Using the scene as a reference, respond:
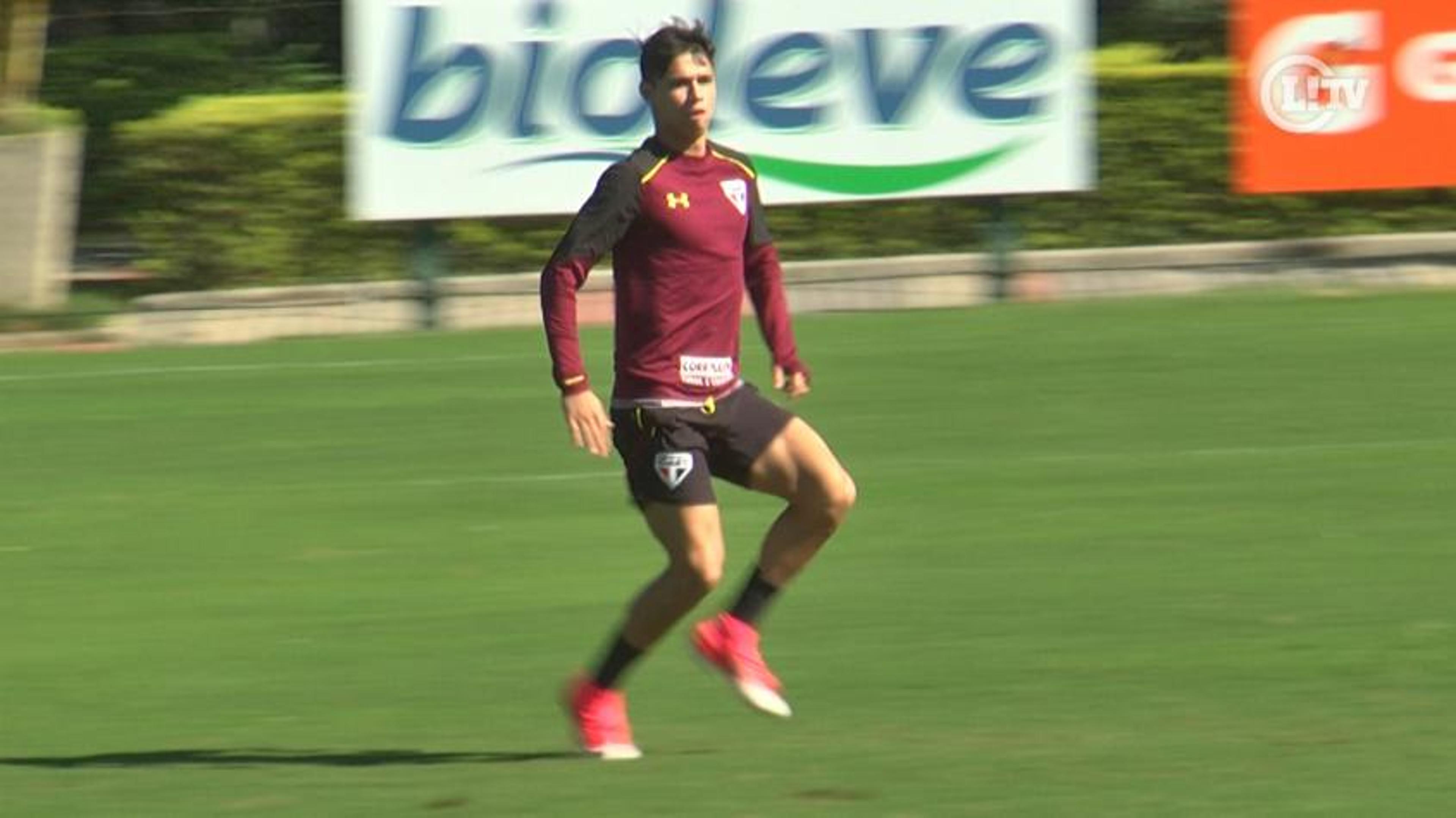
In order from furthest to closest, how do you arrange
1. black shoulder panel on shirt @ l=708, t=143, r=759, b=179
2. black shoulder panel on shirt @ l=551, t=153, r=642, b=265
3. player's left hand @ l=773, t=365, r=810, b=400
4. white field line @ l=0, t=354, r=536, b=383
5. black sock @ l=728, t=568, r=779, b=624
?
white field line @ l=0, t=354, r=536, b=383 → player's left hand @ l=773, t=365, r=810, b=400 → black sock @ l=728, t=568, r=779, b=624 → black shoulder panel on shirt @ l=708, t=143, r=759, b=179 → black shoulder panel on shirt @ l=551, t=153, r=642, b=265

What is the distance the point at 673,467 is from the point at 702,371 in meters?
0.26

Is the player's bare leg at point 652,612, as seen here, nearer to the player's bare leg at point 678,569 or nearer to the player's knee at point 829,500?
the player's bare leg at point 678,569

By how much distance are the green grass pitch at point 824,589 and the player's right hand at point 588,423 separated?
2.68 feet

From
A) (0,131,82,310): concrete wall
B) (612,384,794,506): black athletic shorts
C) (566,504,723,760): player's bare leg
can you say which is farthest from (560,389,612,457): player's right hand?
(0,131,82,310): concrete wall

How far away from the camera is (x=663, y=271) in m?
7.31

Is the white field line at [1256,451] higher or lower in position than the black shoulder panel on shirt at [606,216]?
lower

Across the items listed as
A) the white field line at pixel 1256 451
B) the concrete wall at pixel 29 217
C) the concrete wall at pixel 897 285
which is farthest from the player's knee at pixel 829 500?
the concrete wall at pixel 29 217

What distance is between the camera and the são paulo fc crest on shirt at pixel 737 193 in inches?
290

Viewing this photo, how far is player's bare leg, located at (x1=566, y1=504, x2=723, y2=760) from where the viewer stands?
24.0 feet

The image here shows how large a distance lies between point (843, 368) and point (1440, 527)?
18.4ft

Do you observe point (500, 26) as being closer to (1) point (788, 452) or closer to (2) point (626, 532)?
(2) point (626, 532)

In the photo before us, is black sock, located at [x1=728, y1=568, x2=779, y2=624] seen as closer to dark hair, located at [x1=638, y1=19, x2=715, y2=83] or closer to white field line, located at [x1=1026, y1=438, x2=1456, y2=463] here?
dark hair, located at [x1=638, y1=19, x2=715, y2=83]

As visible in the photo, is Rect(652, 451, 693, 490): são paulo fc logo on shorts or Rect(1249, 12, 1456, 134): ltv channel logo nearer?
Rect(652, 451, 693, 490): são paulo fc logo on shorts

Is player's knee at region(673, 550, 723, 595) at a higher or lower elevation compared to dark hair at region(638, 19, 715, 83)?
lower
